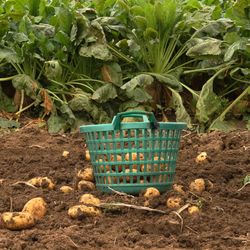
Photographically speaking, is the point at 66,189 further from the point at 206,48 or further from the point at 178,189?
the point at 206,48

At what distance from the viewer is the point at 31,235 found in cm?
264

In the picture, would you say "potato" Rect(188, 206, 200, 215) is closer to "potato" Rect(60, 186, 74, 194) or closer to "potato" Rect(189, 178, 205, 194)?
"potato" Rect(189, 178, 205, 194)

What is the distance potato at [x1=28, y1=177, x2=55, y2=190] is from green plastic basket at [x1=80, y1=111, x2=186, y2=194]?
0.25 metres

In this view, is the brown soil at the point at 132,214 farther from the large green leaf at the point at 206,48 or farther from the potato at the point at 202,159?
the large green leaf at the point at 206,48

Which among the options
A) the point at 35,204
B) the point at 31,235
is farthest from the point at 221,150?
the point at 31,235

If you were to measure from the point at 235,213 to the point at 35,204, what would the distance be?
0.91 meters

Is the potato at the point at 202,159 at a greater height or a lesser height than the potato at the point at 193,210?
lesser

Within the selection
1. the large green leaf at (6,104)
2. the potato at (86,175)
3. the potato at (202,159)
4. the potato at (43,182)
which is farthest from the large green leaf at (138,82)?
the potato at (43,182)

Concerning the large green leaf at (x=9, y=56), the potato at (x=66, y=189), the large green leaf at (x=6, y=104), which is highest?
the potato at (x=66, y=189)

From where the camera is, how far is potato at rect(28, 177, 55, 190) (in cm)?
345

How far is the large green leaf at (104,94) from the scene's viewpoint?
605cm

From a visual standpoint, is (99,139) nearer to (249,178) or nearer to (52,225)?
(52,225)

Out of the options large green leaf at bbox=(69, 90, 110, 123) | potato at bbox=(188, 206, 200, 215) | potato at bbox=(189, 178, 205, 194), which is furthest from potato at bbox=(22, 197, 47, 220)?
large green leaf at bbox=(69, 90, 110, 123)

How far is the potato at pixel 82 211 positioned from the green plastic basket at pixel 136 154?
0.34 m
